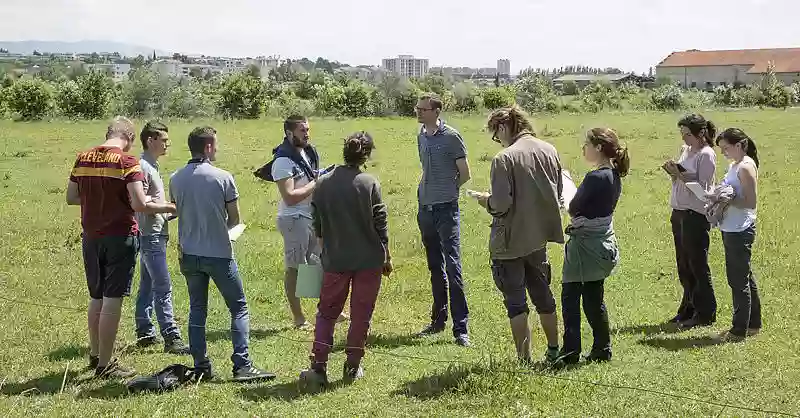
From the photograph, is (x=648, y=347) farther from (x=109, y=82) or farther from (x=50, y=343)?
(x=109, y=82)

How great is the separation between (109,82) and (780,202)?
4814 cm

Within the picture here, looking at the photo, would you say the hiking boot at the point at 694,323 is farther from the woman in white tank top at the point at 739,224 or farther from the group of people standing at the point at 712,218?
the woman in white tank top at the point at 739,224

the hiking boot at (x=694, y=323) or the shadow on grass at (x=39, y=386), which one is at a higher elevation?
the hiking boot at (x=694, y=323)

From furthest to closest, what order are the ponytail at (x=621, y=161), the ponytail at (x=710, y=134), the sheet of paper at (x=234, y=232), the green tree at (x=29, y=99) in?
the green tree at (x=29, y=99)
the ponytail at (x=710, y=134)
the ponytail at (x=621, y=161)
the sheet of paper at (x=234, y=232)

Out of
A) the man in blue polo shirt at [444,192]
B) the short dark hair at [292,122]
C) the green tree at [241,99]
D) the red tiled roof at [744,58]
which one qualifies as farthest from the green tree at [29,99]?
A: the red tiled roof at [744,58]

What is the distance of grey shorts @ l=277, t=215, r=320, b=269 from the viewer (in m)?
7.97

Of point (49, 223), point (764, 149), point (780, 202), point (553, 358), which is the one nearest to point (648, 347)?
point (553, 358)

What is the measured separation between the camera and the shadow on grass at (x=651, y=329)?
325 inches

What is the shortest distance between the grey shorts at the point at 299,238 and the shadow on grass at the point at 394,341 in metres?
0.99

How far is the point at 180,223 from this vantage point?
638cm

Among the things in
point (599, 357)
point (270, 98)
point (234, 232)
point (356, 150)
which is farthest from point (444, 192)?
point (270, 98)

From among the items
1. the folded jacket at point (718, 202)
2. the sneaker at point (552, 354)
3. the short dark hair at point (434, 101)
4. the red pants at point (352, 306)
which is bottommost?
the sneaker at point (552, 354)

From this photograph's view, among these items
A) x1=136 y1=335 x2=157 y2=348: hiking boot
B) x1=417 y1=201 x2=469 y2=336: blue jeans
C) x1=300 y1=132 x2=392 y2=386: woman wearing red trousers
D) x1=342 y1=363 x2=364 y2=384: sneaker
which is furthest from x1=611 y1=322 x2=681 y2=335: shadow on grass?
x1=136 y1=335 x2=157 y2=348: hiking boot

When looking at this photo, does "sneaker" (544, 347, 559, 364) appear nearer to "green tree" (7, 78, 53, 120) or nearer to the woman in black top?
the woman in black top
